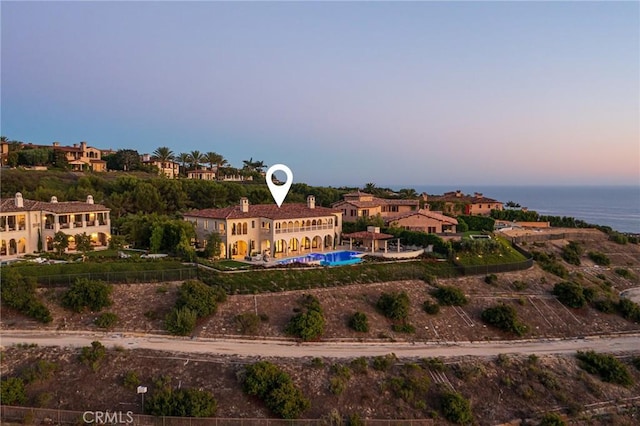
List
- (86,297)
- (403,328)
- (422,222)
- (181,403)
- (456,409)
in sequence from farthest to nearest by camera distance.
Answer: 1. (422,222)
2. (403,328)
3. (86,297)
4. (456,409)
5. (181,403)

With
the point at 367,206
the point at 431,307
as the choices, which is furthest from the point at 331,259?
the point at 367,206

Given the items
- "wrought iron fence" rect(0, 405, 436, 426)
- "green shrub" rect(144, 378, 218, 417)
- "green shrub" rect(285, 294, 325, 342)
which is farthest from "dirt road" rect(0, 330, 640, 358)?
"wrought iron fence" rect(0, 405, 436, 426)

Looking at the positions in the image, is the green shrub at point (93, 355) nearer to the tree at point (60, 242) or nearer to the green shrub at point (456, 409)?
the tree at point (60, 242)

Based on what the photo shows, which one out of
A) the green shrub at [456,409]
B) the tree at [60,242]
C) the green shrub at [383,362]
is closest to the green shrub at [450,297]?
the green shrub at [383,362]

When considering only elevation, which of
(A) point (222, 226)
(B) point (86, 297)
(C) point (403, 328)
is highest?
(A) point (222, 226)

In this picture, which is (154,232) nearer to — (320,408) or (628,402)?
(320,408)

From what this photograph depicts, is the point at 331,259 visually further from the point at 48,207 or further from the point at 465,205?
the point at 465,205
